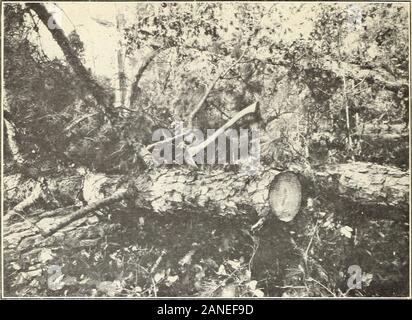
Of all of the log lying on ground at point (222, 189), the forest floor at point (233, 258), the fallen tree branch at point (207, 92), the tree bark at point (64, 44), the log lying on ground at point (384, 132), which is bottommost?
the forest floor at point (233, 258)

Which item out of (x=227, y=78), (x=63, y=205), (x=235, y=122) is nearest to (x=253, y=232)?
(x=235, y=122)

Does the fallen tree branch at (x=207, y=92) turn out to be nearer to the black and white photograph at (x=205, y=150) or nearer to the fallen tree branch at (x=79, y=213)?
the black and white photograph at (x=205, y=150)

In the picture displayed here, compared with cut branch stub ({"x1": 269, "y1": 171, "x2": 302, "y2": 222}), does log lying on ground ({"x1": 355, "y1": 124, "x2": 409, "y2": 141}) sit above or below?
above

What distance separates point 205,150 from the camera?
2234mm

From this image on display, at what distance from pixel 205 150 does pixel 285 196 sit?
449mm

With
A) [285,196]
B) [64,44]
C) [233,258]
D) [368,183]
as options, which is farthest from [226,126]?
[64,44]

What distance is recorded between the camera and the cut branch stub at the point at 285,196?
2.21 meters

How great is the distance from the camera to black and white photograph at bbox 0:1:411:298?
220 cm

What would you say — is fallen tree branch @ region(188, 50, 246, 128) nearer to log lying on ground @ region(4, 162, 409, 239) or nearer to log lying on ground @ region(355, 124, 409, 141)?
log lying on ground @ region(4, 162, 409, 239)

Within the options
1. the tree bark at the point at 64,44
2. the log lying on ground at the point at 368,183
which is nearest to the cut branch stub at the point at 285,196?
the log lying on ground at the point at 368,183

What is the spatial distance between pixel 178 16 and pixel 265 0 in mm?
435

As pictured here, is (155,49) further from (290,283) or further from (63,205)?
(290,283)

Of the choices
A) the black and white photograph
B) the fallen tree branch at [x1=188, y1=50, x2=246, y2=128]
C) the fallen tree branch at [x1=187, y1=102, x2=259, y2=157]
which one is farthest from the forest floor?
the fallen tree branch at [x1=188, y1=50, x2=246, y2=128]
